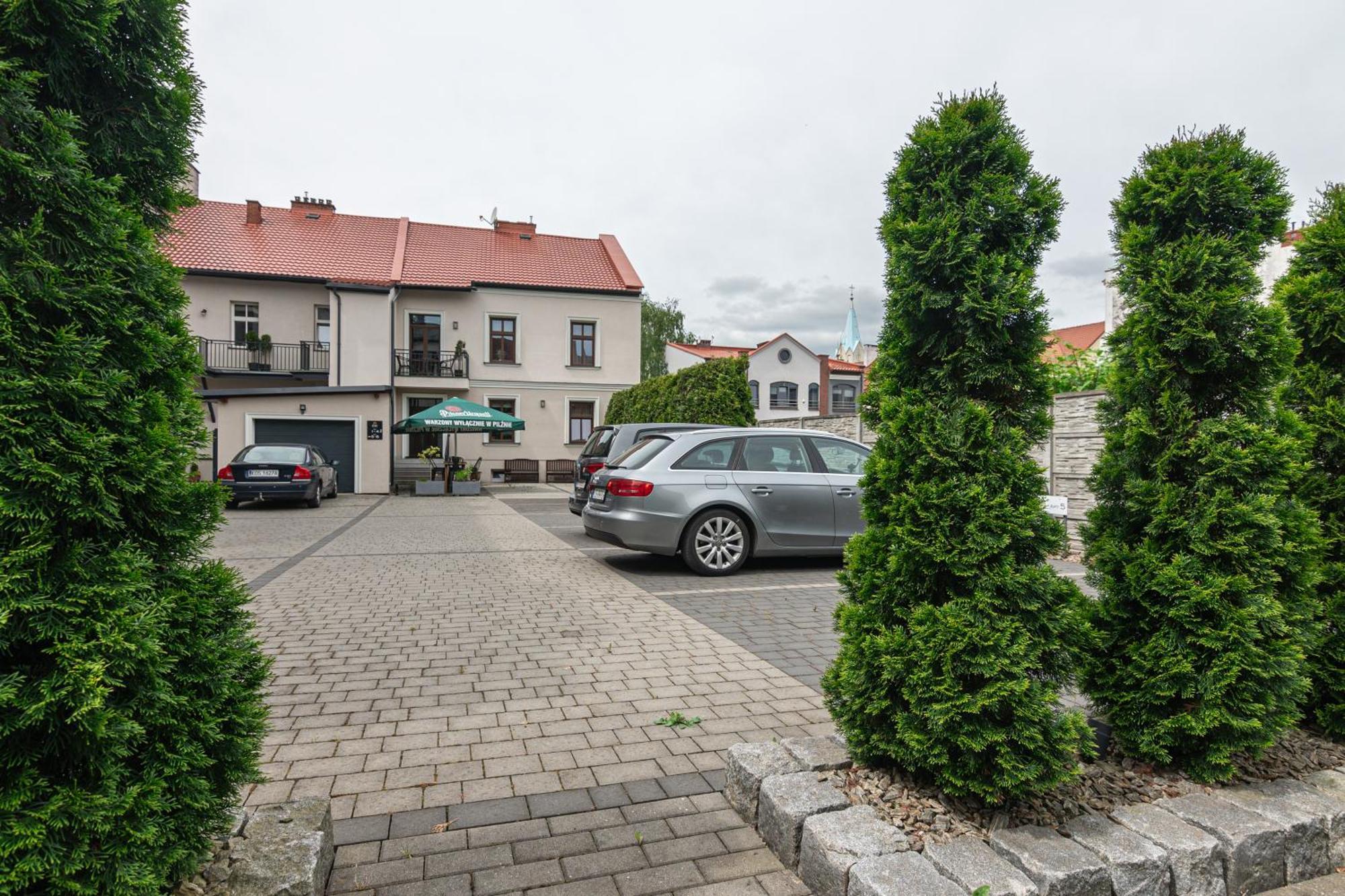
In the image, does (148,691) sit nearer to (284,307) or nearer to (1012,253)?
(1012,253)

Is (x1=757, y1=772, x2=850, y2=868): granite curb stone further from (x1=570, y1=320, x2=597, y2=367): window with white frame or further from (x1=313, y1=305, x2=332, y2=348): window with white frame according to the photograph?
(x1=570, y1=320, x2=597, y2=367): window with white frame

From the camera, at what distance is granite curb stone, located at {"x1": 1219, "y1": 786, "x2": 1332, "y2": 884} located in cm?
252

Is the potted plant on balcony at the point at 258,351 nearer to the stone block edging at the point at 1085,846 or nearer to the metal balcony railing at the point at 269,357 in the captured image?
the metal balcony railing at the point at 269,357

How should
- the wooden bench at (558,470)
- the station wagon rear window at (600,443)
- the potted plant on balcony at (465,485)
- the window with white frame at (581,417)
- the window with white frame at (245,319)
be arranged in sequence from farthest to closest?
1. the window with white frame at (581,417)
2. the wooden bench at (558,470)
3. the window with white frame at (245,319)
4. the potted plant on balcony at (465,485)
5. the station wagon rear window at (600,443)

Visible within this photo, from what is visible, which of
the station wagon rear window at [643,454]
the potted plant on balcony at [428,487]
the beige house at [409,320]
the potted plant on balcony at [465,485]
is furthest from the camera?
the beige house at [409,320]

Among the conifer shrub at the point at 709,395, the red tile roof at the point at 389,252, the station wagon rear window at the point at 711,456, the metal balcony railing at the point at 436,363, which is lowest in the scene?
the station wagon rear window at the point at 711,456

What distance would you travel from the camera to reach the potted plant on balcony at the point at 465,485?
22.6m

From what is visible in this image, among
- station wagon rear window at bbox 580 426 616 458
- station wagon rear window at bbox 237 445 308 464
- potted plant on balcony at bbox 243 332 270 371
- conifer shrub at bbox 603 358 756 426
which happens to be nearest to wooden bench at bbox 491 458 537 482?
potted plant on balcony at bbox 243 332 270 371

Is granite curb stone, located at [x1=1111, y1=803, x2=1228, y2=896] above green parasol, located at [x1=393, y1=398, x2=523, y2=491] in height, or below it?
below

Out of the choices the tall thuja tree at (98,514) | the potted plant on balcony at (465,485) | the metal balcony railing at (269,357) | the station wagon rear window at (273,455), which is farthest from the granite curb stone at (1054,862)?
the metal balcony railing at (269,357)

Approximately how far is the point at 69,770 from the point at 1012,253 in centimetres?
315

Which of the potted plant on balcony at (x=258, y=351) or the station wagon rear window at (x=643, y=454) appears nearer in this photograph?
the station wagon rear window at (x=643, y=454)

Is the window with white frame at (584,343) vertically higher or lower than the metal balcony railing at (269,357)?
higher

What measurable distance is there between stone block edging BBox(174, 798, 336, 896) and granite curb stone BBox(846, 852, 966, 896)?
1.60 metres
